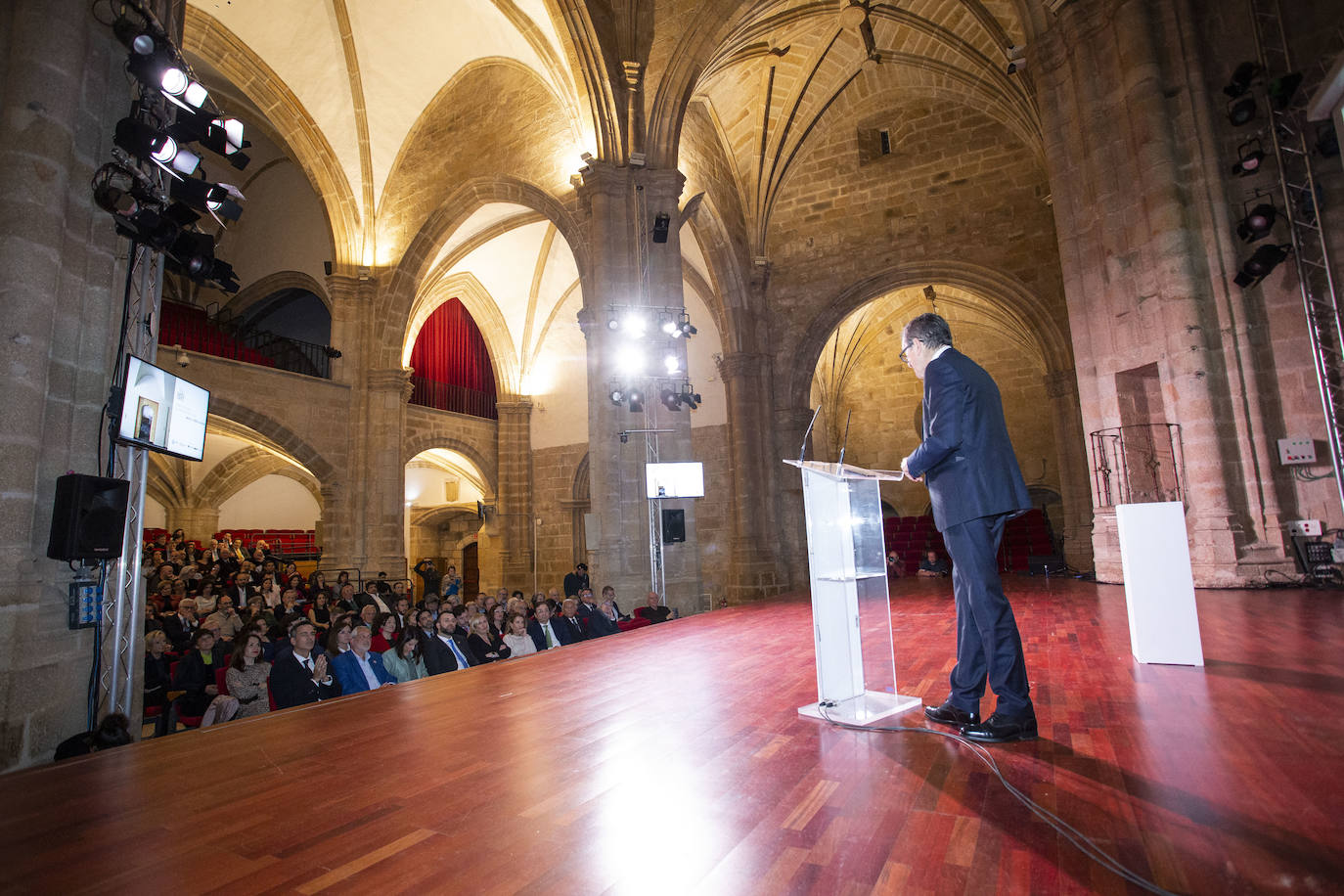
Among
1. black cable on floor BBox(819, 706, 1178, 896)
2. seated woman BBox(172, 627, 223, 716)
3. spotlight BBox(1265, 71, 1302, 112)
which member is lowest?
seated woman BBox(172, 627, 223, 716)

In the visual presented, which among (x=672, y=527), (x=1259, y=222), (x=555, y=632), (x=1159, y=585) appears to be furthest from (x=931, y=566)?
(x=1159, y=585)

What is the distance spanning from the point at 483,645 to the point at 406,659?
24.5 inches

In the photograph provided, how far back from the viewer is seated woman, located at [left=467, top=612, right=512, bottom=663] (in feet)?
19.0

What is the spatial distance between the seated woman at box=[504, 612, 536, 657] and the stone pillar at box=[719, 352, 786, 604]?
8847 mm

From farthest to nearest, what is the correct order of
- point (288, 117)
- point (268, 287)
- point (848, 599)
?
point (268, 287), point (288, 117), point (848, 599)

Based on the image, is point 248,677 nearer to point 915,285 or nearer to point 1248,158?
point 1248,158

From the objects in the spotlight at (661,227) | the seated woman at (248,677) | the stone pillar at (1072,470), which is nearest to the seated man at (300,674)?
the seated woman at (248,677)

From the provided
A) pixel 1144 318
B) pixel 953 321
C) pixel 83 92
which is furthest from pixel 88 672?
pixel 953 321

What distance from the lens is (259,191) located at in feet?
61.3

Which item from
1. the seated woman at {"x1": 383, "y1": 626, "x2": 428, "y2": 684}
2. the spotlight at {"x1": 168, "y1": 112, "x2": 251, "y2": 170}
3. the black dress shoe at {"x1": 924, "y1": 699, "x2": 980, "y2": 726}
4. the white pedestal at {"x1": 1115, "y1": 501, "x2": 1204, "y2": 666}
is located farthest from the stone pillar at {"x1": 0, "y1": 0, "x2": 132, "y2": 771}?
the white pedestal at {"x1": 1115, "y1": 501, "x2": 1204, "y2": 666}

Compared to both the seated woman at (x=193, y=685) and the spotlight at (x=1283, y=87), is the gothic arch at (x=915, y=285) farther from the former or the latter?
the seated woman at (x=193, y=685)

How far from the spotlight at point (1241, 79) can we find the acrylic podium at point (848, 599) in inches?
305

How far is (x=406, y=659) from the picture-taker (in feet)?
18.2

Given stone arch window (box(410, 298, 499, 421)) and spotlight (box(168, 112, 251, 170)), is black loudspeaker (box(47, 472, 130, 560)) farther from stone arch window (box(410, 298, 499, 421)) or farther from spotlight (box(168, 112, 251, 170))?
stone arch window (box(410, 298, 499, 421))
